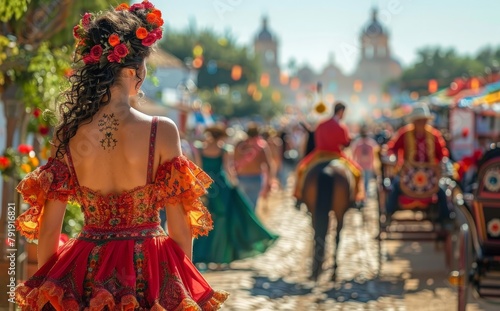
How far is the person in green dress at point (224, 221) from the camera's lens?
12.8 meters

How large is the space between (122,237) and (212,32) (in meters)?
83.4

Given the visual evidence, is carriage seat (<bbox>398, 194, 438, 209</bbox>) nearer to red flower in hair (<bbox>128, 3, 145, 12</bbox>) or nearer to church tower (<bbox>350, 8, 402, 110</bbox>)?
red flower in hair (<bbox>128, 3, 145, 12</bbox>)

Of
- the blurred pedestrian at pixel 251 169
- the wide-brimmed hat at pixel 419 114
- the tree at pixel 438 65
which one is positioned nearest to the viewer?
the wide-brimmed hat at pixel 419 114

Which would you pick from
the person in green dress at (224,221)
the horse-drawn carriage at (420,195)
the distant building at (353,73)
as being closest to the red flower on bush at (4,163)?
the person in green dress at (224,221)

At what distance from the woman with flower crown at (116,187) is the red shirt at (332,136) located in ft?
23.1

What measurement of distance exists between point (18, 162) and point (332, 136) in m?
3.69

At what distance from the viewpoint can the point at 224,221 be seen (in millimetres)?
13078

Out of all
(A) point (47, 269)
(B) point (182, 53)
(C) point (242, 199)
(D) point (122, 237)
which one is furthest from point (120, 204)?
(B) point (182, 53)

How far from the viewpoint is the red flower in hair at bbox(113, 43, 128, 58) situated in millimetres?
4422

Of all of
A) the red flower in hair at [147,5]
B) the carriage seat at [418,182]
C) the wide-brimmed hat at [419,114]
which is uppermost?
the wide-brimmed hat at [419,114]

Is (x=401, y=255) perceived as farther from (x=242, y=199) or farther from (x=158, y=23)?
(x=158, y=23)

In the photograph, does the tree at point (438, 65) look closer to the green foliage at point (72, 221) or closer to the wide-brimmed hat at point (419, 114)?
the wide-brimmed hat at point (419, 114)

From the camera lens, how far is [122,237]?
14.9ft

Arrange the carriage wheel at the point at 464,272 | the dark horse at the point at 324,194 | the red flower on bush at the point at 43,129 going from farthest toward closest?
the dark horse at the point at 324,194
the red flower on bush at the point at 43,129
the carriage wheel at the point at 464,272
